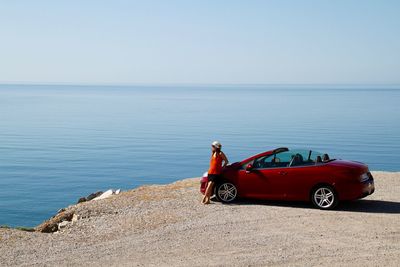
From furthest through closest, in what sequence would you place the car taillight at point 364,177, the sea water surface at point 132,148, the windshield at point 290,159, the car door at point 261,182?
the sea water surface at point 132,148, the car door at point 261,182, the windshield at point 290,159, the car taillight at point 364,177

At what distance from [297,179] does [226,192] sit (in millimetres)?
1998

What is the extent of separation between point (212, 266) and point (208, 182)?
5483mm

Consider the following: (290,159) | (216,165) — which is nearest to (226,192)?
(216,165)

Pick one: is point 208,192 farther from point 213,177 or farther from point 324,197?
point 324,197

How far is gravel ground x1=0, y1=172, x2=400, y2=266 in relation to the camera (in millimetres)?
9938

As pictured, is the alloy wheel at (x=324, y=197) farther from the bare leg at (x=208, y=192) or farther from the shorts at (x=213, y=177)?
the bare leg at (x=208, y=192)

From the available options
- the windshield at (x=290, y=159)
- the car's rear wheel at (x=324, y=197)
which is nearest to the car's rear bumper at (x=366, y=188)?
the car's rear wheel at (x=324, y=197)

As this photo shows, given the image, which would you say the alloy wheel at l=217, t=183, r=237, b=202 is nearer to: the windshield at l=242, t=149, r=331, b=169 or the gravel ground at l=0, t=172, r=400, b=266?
the gravel ground at l=0, t=172, r=400, b=266

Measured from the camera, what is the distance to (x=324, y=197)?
13.8 metres

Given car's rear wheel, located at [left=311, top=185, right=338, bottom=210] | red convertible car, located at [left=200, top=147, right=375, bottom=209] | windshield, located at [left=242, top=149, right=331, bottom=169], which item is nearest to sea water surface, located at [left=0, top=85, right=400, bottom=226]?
red convertible car, located at [left=200, top=147, right=375, bottom=209]

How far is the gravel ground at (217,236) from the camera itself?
994cm

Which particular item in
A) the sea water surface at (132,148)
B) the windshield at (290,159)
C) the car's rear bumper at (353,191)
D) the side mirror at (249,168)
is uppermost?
the windshield at (290,159)

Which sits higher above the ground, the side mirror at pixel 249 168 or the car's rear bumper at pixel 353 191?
the side mirror at pixel 249 168

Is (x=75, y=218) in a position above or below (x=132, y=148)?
above
